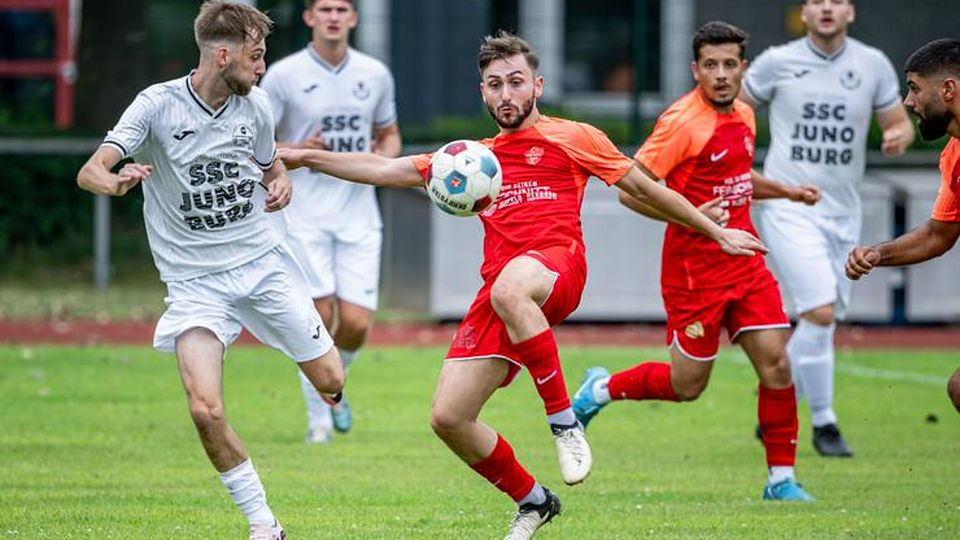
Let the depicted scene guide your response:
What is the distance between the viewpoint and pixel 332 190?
1070cm

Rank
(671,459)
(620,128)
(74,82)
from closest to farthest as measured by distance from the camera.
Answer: (671,459) → (620,128) → (74,82)

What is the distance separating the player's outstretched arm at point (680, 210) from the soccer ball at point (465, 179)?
659 mm

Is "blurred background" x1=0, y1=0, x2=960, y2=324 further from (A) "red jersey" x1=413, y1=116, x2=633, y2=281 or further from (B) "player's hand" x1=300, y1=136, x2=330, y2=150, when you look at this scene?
(A) "red jersey" x1=413, y1=116, x2=633, y2=281

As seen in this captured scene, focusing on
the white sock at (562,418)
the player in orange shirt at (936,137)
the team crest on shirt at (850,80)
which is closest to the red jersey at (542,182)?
the white sock at (562,418)

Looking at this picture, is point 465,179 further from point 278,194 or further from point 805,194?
point 805,194

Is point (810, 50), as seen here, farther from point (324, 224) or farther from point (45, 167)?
point (45, 167)

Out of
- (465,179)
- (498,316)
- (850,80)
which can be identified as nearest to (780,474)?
(498,316)

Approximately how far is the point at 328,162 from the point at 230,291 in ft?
2.16

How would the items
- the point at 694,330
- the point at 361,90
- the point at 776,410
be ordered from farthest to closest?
the point at 361,90 < the point at 694,330 < the point at 776,410

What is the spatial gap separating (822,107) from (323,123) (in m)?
2.85

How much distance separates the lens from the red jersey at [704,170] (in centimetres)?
860

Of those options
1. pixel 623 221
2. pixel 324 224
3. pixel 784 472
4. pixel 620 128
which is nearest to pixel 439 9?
pixel 620 128

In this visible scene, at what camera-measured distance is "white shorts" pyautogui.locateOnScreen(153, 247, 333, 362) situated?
726cm

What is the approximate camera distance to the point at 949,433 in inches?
435
